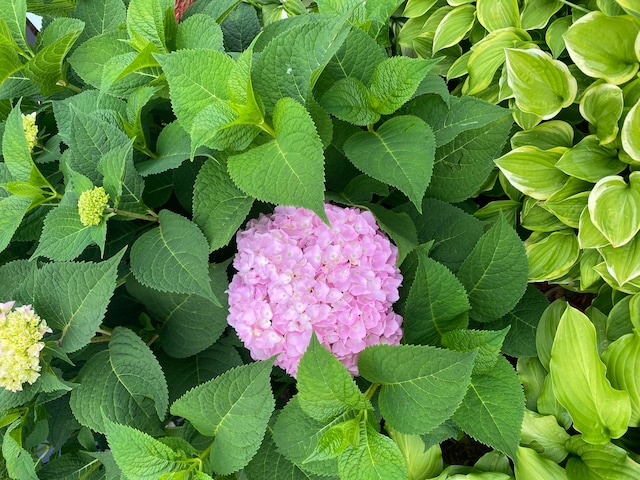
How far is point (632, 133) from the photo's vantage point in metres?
0.70

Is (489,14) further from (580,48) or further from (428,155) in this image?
(428,155)

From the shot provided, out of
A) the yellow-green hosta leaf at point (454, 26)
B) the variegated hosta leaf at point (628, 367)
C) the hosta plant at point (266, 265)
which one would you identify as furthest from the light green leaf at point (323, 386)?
the yellow-green hosta leaf at point (454, 26)

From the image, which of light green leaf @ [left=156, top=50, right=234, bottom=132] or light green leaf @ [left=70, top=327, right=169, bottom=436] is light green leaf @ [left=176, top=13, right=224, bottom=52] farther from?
light green leaf @ [left=70, top=327, right=169, bottom=436]

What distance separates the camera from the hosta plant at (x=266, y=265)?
0.60 metres

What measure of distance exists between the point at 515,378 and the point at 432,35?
0.59 meters

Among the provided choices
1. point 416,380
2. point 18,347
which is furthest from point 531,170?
point 18,347

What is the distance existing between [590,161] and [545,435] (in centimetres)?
39

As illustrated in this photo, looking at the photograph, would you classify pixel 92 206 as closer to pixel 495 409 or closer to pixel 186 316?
pixel 186 316

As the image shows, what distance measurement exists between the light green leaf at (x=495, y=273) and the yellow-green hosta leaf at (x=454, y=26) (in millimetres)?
363

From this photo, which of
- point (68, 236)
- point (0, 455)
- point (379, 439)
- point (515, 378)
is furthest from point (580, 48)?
point (0, 455)

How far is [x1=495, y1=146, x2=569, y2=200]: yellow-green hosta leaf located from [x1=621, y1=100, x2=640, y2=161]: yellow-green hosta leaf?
0.10 metres

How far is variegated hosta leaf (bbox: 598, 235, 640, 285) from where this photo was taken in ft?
2.45

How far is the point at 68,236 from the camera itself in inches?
26.3

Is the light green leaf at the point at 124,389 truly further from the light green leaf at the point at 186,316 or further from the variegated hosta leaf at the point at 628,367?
the variegated hosta leaf at the point at 628,367
